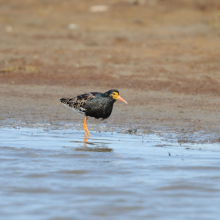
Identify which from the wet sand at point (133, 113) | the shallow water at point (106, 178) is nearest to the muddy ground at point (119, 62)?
the wet sand at point (133, 113)

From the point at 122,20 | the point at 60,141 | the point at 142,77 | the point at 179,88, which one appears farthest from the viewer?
the point at 122,20

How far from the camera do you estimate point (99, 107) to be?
9680mm

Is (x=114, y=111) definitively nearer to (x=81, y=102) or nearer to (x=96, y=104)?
(x=81, y=102)

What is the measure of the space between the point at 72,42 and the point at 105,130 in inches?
397

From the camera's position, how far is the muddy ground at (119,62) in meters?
10.9

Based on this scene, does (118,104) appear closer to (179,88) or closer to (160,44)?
(179,88)

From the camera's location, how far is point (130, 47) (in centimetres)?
1848

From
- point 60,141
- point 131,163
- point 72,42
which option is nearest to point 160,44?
point 72,42

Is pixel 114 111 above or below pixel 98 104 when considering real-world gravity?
below

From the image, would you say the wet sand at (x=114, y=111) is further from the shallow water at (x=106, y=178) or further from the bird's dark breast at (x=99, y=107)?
the bird's dark breast at (x=99, y=107)

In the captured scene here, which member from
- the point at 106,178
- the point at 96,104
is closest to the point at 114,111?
the point at 96,104

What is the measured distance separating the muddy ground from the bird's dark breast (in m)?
0.42

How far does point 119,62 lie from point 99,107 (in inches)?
284

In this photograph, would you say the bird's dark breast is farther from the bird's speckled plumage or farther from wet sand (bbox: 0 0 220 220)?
wet sand (bbox: 0 0 220 220)
